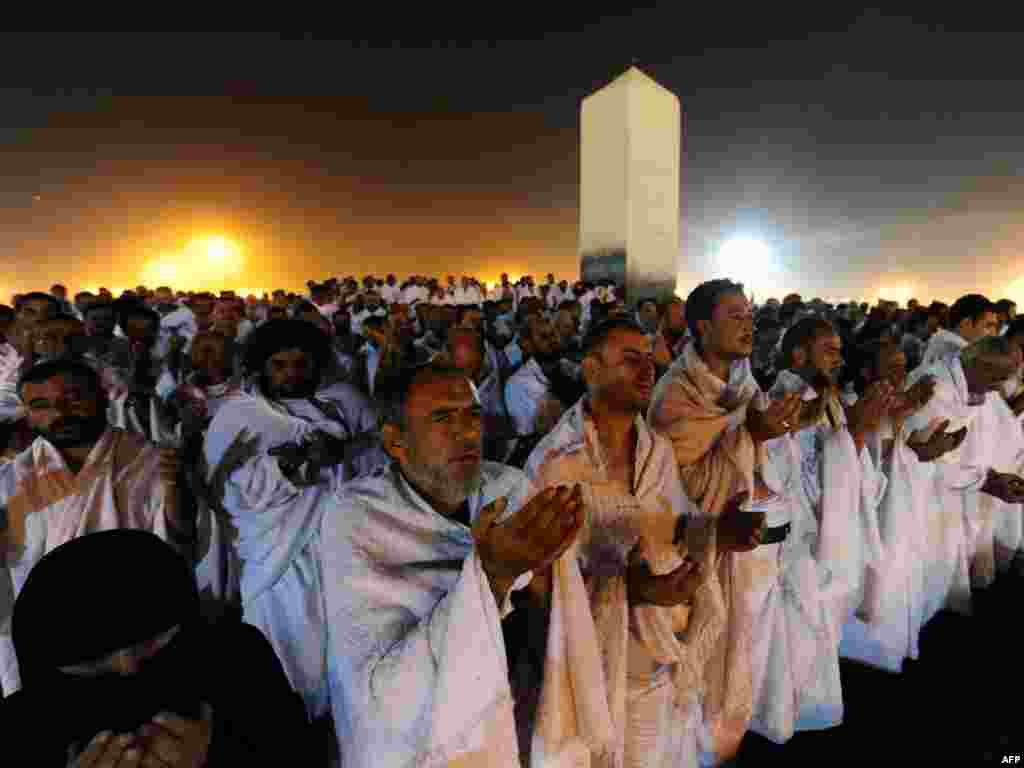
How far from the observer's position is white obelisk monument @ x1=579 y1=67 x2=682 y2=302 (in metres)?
16.1

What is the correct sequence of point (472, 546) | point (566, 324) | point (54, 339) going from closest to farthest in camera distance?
1. point (472, 546)
2. point (54, 339)
3. point (566, 324)

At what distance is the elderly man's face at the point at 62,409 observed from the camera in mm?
2215

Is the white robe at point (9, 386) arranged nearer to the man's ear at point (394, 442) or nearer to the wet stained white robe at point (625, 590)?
the man's ear at point (394, 442)

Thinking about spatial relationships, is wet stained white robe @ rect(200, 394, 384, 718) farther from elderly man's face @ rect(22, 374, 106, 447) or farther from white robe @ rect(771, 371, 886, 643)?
white robe @ rect(771, 371, 886, 643)

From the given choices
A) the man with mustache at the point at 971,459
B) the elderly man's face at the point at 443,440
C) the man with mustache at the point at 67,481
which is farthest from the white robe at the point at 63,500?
the man with mustache at the point at 971,459

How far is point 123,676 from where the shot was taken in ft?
3.63

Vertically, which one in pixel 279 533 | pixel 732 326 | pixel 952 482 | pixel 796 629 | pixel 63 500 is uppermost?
pixel 732 326

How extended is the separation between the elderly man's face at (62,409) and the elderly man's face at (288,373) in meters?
0.76

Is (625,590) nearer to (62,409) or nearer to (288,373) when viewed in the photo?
(288,373)

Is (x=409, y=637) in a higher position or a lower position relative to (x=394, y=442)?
lower

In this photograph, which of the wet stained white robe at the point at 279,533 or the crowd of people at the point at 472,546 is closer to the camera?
the crowd of people at the point at 472,546

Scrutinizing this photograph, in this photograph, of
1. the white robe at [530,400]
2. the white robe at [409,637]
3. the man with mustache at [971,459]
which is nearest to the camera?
the white robe at [409,637]

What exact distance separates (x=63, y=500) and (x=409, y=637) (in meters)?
1.48

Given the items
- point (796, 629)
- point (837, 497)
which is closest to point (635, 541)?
point (796, 629)
